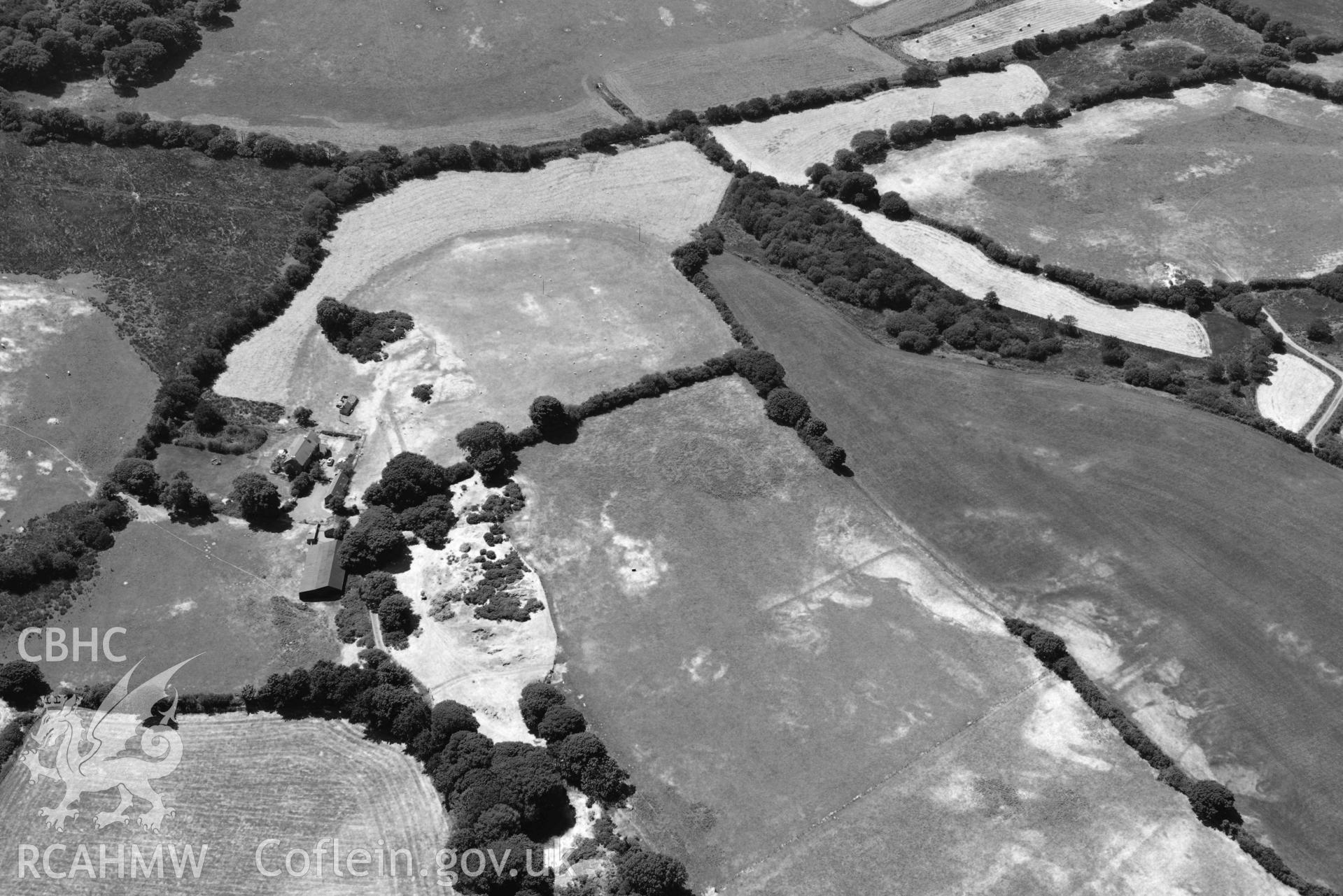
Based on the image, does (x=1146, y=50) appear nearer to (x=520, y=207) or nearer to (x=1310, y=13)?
(x=1310, y=13)

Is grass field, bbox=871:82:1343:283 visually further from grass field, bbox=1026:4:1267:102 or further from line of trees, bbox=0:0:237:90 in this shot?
line of trees, bbox=0:0:237:90

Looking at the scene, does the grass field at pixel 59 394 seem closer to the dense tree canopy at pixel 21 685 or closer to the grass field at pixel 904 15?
the dense tree canopy at pixel 21 685

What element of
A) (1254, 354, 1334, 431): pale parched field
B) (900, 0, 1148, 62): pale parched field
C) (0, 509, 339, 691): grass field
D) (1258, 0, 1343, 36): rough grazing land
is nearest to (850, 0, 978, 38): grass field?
(900, 0, 1148, 62): pale parched field

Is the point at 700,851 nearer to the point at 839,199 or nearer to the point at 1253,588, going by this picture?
the point at 1253,588

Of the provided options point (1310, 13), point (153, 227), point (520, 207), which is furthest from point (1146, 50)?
point (153, 227)

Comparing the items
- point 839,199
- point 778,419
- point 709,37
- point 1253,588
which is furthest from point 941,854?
point 709,37
